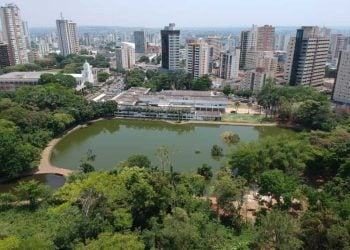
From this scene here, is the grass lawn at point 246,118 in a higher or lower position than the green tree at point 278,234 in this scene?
lower

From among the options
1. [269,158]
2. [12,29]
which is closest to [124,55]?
[12,29]

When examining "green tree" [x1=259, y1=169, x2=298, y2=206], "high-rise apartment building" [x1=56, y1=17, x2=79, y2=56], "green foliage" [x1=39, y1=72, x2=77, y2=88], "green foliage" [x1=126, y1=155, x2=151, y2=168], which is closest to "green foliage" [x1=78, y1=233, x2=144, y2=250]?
"green tree" [x1=259, y1=169, x2=298, y2=206]

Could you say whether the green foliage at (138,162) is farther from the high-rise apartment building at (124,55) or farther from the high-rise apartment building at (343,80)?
the high-rise apartment building at (124,55)

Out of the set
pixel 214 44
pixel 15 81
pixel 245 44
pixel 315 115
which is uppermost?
pixel 245 44

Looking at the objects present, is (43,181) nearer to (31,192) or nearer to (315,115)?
(31,192)

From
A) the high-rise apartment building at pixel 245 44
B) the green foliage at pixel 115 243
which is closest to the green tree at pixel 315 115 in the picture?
the green foliage at pixel 115 243

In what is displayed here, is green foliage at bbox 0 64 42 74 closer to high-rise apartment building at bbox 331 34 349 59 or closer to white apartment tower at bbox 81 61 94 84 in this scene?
white apartment tower at bbox 81 61 94 84
